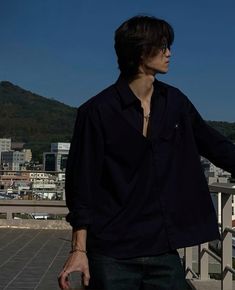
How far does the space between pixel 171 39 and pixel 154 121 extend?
11.2 inches

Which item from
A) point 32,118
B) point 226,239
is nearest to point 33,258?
point 226,239

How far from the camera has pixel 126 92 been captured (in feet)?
6.44

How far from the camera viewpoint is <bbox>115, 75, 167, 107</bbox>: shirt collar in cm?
195

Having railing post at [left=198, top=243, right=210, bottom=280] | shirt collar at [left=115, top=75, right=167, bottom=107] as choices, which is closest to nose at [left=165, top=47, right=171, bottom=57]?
shirt collar at [left=115, top=75, right=167, bottom=107]

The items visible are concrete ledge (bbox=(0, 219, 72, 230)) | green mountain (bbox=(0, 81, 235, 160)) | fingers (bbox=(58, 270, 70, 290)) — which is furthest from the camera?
green mountain (bbox=(0, 81, 235, 160))

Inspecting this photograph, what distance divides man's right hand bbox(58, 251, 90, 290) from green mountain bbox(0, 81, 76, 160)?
42346 mm

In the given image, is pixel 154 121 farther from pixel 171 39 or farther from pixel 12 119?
pixel 12 119

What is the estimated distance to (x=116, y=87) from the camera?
1993 mm

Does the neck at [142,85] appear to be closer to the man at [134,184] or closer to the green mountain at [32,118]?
the man at [134,184]

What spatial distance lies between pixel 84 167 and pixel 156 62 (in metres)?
0.40

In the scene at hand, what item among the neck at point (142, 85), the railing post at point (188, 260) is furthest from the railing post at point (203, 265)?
the neck at point (142, 85)

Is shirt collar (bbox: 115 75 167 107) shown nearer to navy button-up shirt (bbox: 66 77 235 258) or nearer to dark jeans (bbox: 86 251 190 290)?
navy button-up shirt (bbox: 66 77 235 258)

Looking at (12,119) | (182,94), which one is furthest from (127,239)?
(12,119)

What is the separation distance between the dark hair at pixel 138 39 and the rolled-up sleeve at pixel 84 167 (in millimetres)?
203
